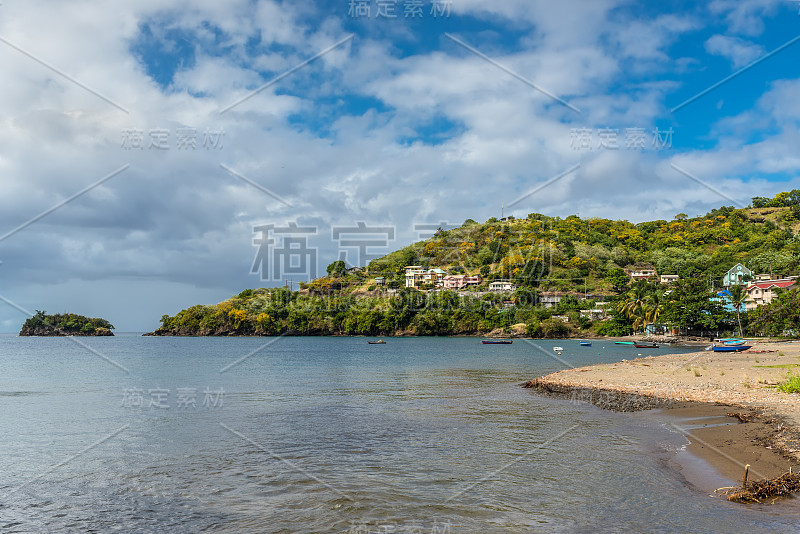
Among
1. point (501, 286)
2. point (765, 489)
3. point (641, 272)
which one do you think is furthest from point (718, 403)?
point (641, 272)

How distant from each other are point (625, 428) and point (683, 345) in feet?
260

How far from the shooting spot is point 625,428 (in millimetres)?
17609

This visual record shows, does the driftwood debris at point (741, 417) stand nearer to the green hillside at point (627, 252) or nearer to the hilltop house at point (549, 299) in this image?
the green hillside at point (627, 252)

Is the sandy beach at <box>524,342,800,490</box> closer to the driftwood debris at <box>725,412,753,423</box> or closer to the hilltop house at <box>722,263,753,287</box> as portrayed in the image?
the driftwood debris at <box>725,412,753,423</box>

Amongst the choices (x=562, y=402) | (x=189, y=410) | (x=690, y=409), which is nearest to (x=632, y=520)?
(x=690, y=409)

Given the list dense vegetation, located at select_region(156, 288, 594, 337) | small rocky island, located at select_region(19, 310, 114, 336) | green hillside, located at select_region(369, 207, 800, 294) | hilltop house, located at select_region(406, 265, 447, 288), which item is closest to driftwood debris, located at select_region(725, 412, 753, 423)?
dense vegetation, located at select_region(156, 288, 594, 337)

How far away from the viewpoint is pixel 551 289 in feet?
479

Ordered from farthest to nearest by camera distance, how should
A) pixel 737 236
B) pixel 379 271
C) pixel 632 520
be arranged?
pixel 379 271, pixel 737 236, pixel 632 520

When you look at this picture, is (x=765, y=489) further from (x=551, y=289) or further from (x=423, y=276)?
(x=423, y=276)

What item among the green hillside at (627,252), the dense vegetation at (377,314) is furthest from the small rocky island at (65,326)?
the green hillside at (627,252)

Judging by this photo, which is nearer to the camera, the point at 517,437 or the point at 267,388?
the point at 517,437

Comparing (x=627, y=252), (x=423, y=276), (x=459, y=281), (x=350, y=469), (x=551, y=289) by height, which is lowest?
(x=350, y=469)

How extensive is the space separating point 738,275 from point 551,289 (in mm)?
45051

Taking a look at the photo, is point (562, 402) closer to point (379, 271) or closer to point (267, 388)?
point (267, 388)
